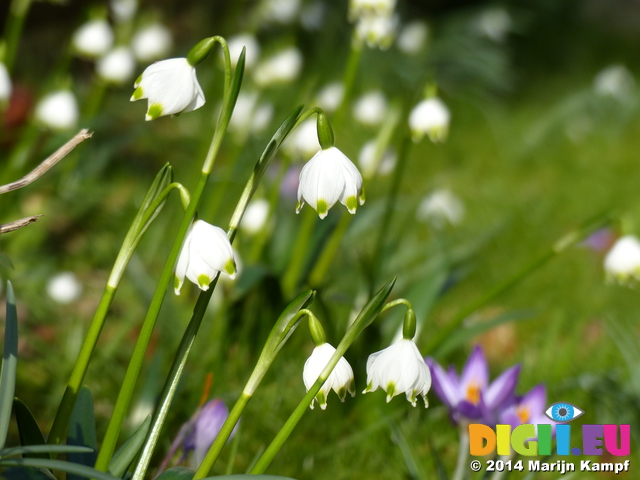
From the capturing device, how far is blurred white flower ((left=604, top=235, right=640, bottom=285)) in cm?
125

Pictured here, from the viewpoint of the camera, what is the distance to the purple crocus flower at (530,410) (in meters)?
1.17

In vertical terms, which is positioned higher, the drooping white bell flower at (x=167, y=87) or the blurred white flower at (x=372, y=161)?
the blurred white flower at (x=372, y=161)

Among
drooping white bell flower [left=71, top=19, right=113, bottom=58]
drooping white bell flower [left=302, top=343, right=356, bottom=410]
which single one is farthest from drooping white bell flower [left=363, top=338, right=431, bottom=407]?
drooping white bell flower [left=71, top=19, right=113, bottom=58]

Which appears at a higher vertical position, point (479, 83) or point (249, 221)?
point (479, 83)

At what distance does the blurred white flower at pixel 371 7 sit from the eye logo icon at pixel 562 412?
82 centimetres

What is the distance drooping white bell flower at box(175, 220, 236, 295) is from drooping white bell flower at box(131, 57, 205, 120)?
141mm

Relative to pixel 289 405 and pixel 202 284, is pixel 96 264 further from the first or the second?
pixel 202 284

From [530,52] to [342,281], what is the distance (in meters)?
3.73

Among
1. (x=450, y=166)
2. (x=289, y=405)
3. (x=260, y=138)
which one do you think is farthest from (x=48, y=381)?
(x=450, y=166)

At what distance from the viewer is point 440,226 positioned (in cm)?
247

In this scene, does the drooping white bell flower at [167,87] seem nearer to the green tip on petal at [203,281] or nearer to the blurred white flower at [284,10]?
the green tip on petal at [203,281]

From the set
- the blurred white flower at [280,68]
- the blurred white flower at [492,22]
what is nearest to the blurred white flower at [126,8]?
the blurred white flower at [280,68]

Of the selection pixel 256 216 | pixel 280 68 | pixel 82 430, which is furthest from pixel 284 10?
pixel 82 430

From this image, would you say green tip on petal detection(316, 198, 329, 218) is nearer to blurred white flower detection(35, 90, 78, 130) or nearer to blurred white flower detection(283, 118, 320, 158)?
blurred white flower detection(283, 118, 320, 158)
